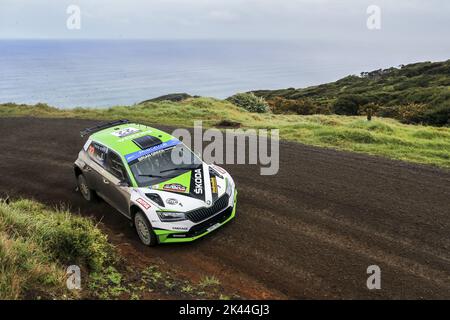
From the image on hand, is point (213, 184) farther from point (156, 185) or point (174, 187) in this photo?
point (156, 185)

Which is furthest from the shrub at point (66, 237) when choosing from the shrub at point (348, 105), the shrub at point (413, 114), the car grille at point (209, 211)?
the shrub at point (348, 105)

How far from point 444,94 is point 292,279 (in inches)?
1580

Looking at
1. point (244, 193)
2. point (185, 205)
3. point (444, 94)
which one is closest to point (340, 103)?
point (444, 94)

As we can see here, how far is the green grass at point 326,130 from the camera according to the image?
15289 mm

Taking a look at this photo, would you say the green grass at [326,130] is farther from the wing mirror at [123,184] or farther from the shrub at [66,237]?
the shrub at [66,237]

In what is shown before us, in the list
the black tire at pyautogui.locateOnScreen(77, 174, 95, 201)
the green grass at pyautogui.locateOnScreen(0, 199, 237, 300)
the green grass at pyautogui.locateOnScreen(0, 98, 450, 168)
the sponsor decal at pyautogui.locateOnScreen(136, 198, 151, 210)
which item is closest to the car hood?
the sponsor decal at pyautogui.locateOnScreen(136, 198, 151, 210)

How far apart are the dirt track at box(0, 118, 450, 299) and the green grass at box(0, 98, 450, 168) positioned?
1845mm

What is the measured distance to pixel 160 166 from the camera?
953 cm

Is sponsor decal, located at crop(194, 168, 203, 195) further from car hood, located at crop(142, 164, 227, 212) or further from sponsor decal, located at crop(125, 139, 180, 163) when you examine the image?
sponsor decal, located at crop(125, 139, 180, 163)

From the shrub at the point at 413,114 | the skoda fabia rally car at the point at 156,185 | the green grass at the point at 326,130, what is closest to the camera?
the skoda fabia rally car at the point at 156,185

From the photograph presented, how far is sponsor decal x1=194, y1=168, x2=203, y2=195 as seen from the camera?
29.2 feet

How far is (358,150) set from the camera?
15336 mm
